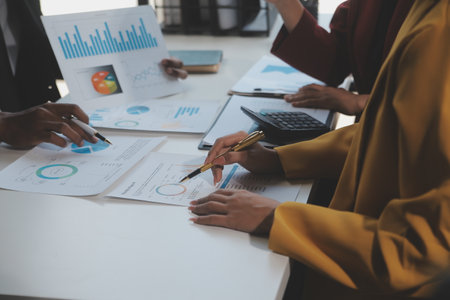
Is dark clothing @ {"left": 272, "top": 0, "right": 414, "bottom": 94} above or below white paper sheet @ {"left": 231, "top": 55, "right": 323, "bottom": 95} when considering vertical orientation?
above

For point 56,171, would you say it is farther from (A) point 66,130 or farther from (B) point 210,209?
(B) point 210,209

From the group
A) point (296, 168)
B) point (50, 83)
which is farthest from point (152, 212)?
point (50, 83)

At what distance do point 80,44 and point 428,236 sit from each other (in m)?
1.03

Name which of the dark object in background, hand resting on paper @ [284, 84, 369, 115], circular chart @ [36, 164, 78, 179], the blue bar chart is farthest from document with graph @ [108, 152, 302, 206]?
the dark object in background

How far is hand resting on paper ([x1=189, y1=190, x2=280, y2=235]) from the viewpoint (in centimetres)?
76

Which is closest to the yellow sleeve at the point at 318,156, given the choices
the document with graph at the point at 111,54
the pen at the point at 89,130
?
the pen at the point at 89,130

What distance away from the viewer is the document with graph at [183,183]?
87cm

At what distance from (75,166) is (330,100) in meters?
0.65

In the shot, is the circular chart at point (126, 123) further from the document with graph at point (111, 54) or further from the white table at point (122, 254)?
the white table at point (122, 254)

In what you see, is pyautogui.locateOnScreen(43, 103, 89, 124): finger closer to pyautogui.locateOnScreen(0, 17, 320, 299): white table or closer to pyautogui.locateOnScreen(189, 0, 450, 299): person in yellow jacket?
pyautogui.locateOnScreen(0, 17, 320, 299): white table

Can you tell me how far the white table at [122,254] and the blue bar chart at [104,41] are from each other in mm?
543

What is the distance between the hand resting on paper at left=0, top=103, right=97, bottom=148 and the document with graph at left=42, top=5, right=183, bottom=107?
21 cm

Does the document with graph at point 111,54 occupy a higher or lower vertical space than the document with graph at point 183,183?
higher

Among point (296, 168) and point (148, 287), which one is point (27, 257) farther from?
→ point (296, 168)
